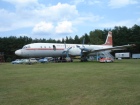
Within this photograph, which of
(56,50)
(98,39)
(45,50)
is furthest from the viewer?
(98,39)

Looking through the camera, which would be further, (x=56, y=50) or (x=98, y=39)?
(x=98, y=39)

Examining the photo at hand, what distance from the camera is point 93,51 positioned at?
48688 millimetres

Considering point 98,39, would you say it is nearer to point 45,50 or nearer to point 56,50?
point 56,50

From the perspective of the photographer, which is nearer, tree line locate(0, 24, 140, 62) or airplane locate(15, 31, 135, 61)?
airplane locate(15, 31, 135, 61)

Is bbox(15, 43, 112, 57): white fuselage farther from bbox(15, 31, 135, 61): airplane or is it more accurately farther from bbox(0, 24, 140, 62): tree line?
bbox(0, 24, 140, 62): tree line

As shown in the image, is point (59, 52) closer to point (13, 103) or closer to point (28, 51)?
point (28, 51)

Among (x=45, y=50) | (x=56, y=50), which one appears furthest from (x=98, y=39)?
(x=45, y=50)

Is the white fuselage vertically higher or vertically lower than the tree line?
lower

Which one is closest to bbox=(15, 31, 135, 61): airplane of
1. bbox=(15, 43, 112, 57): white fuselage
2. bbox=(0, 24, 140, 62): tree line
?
bbox=(15, 43, 112, 57): white fuselage

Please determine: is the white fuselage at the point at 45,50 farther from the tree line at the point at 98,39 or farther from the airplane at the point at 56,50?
the tree line at the point at 98,39

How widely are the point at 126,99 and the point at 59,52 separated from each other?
38468mm

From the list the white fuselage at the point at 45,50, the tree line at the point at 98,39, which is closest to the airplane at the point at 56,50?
the white fuselage at the point at 45,50

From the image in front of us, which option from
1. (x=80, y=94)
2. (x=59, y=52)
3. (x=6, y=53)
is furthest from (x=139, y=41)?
(x=80, y=94)

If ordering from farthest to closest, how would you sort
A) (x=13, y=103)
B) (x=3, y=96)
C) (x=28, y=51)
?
(x=28, y=51)
(x=3, y=96)
(x=13, y=103)
